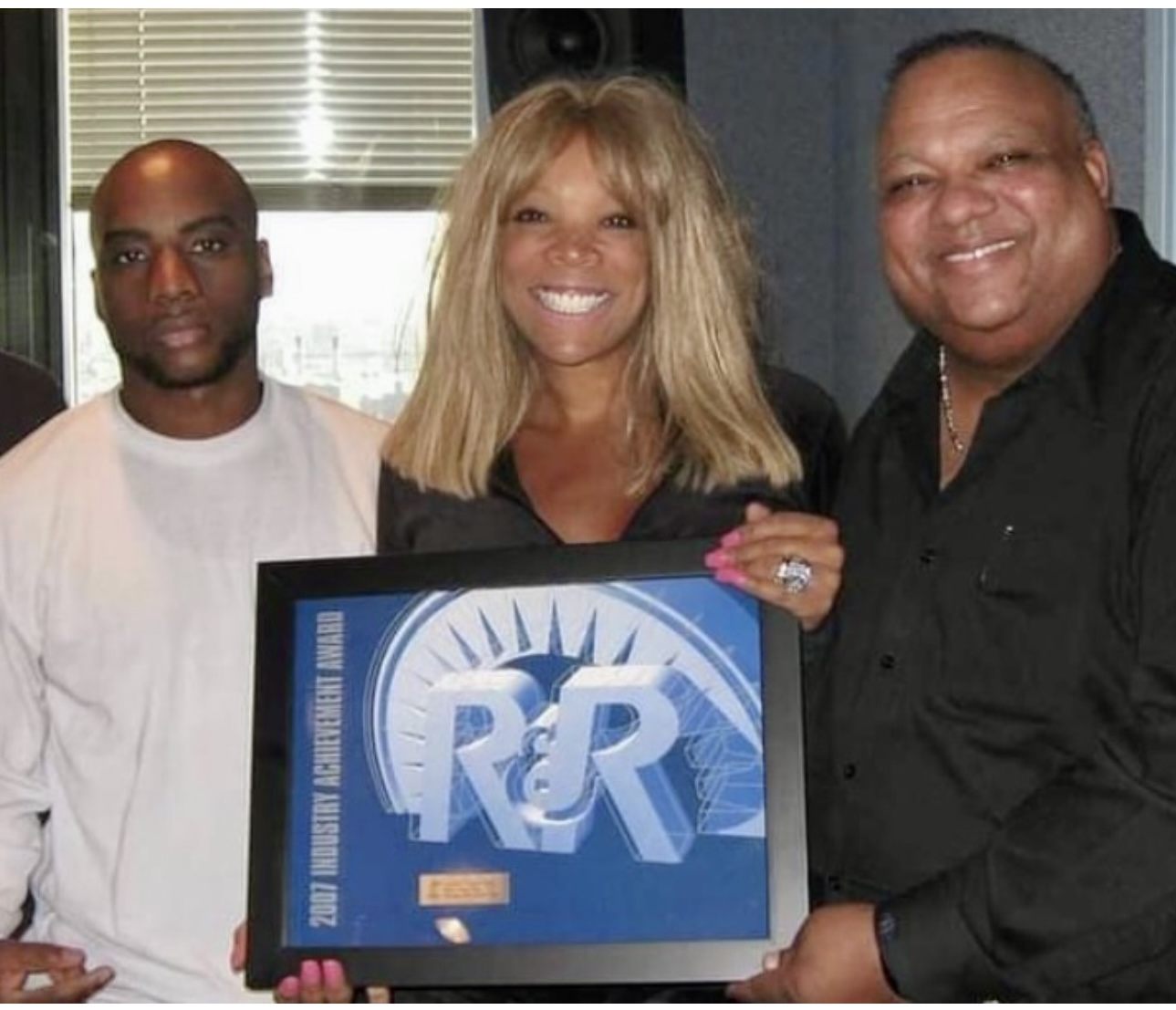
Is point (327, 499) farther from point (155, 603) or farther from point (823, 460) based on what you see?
point (823, 460)

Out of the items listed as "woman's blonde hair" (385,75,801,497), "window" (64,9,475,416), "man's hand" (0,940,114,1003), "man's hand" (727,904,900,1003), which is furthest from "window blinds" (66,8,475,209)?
"man's hand" (727,904,900,1003)

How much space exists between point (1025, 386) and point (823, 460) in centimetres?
44

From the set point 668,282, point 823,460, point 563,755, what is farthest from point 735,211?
point 563,755

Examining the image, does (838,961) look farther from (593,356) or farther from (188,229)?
(188,229)

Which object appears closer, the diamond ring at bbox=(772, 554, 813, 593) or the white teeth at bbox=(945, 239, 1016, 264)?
the white teeth at bbox=(945, 239, 1016, 264)

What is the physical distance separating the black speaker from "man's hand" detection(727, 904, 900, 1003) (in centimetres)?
285

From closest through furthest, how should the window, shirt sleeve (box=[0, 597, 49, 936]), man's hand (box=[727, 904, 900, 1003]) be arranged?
man's hand (box=[727, 904, 900, 1003]) < shirt sleeve (box=[0, 597, 49, 936]) < the window

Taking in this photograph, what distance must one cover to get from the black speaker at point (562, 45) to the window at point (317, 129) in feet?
4.20

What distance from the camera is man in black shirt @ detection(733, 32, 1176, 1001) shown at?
1716 mm

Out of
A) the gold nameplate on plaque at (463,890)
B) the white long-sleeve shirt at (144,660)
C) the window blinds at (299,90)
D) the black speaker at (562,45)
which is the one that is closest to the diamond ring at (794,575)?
the gold nameplate on plaque at (463,890)

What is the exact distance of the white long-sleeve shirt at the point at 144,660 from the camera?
2246 mm

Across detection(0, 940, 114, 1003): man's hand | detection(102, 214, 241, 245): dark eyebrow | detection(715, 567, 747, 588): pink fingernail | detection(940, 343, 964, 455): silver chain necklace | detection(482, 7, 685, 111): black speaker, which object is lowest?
detection(0, 940, 114, 1003): man's hand

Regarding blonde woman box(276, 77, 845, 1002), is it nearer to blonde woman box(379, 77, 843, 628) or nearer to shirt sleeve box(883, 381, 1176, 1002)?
blonde woman box(379, 77, 843, 628)

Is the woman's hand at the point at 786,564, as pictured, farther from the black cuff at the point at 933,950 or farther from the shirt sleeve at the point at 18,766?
the shirt sleeve at the point at 18,766
